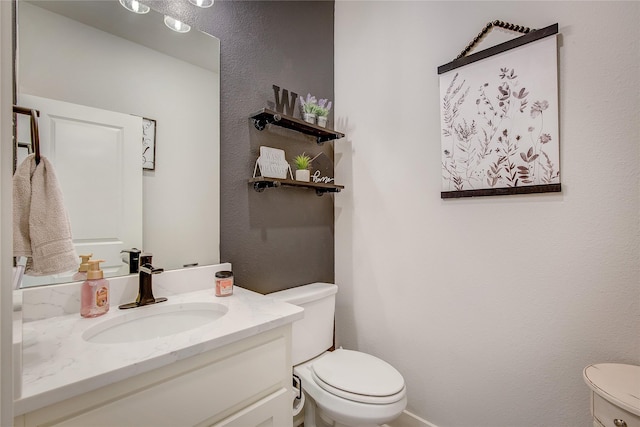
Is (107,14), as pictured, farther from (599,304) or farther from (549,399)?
(549,399)

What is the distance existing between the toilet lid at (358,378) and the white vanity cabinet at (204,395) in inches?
11.4

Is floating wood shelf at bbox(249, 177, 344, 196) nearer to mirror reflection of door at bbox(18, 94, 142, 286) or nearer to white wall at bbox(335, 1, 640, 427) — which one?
white wall at bbox(335, 1, 640, 427)

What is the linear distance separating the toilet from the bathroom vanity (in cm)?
28

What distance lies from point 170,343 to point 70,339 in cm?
29

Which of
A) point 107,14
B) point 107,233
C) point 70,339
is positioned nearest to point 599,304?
point 70,339

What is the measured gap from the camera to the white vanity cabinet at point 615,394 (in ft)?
2.62

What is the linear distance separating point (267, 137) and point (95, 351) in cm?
115

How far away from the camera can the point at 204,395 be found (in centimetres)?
77

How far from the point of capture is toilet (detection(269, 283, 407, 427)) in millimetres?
1131

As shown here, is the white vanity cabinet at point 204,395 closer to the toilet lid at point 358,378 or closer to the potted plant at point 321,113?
the toilet lid at point 358,378

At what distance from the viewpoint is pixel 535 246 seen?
1.20 metres

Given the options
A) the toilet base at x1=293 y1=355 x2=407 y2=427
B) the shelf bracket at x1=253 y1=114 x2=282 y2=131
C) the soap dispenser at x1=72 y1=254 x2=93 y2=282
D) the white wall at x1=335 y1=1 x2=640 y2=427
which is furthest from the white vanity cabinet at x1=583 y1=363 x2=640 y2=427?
the soap dispenser at x1=72 y1=254 x2=93 y2=282

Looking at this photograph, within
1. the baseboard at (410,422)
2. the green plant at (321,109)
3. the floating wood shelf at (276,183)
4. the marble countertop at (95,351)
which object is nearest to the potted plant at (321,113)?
the green plant at (321,109)

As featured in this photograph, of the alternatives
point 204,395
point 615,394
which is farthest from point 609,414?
point 204,395
